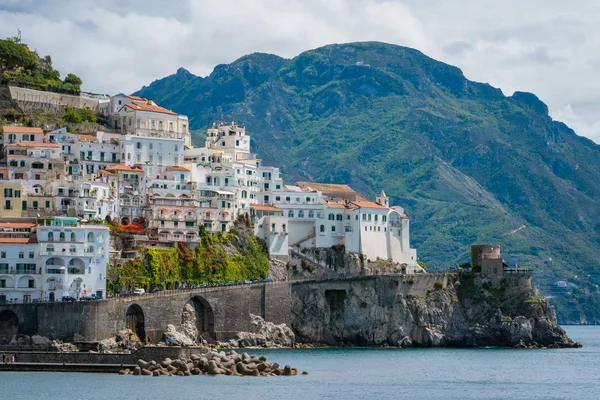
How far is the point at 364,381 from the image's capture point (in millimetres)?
97438

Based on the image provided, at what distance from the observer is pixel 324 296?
134m

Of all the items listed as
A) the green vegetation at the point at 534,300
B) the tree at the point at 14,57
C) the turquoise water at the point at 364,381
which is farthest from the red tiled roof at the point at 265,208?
the tree at the point at 14,57

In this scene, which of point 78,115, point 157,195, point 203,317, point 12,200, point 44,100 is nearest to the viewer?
point 12,200

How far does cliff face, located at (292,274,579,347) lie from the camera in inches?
5256

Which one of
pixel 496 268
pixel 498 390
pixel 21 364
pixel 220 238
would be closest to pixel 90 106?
pixel 220 238

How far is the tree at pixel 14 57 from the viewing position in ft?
469

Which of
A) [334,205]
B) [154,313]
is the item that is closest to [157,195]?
[154,313]

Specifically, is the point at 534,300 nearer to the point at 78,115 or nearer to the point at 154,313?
the point at 154,313

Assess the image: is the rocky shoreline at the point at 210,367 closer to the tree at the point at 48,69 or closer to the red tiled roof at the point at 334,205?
the red tiled roof at the point at 334,205

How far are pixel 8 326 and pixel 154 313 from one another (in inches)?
478

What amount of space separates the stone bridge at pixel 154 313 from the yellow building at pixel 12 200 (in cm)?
1318

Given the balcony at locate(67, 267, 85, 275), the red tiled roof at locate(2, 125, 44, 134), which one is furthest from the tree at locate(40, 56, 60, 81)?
the balcony at locate(67, 267, 85, 275)

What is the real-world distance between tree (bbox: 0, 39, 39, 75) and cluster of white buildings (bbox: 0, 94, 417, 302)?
9815 mm

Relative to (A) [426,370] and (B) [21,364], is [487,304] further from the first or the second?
(B) [21,364]
